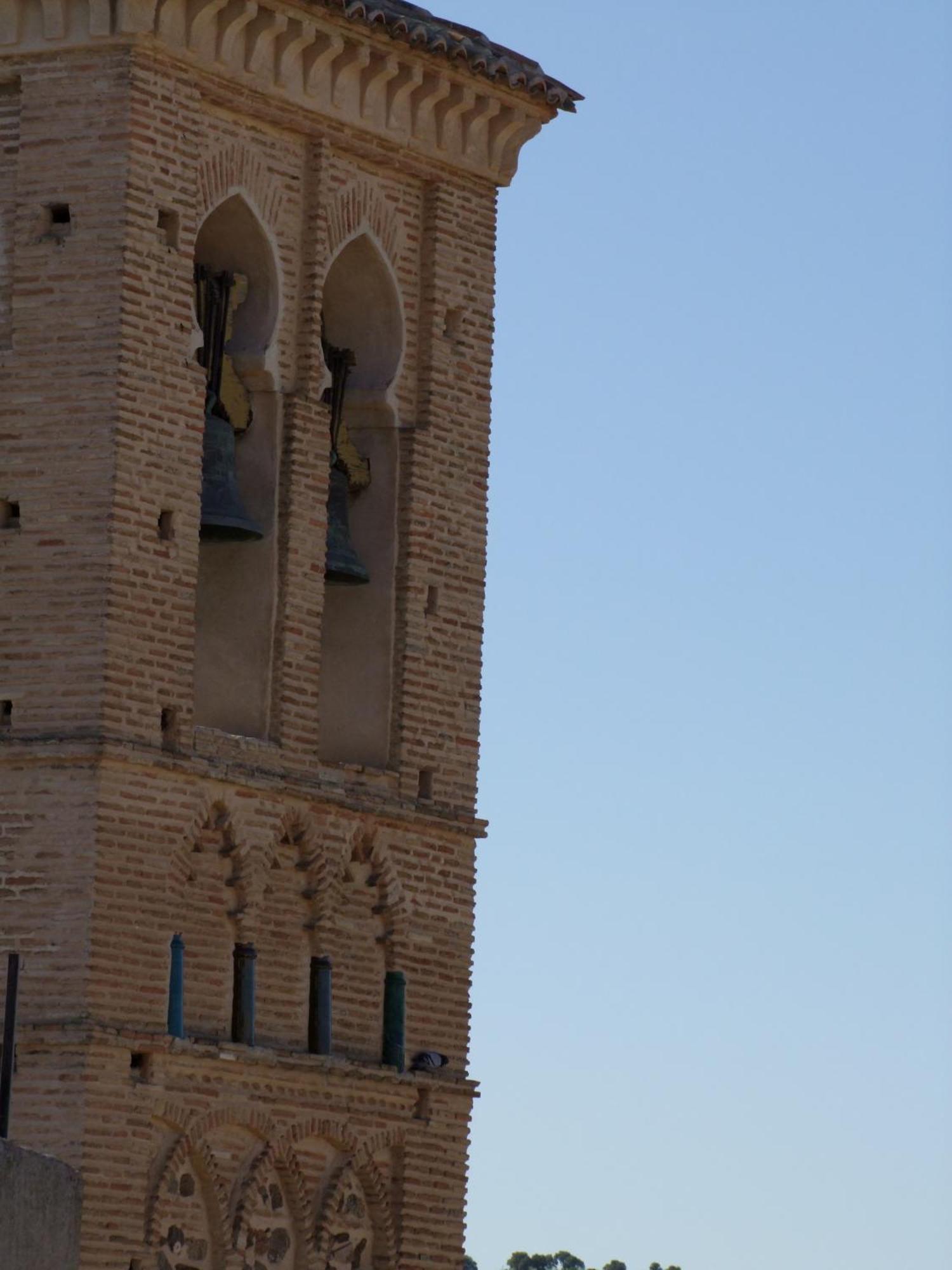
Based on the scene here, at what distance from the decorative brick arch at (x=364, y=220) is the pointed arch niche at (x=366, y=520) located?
6 centimetres

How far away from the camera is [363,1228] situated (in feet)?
86.3

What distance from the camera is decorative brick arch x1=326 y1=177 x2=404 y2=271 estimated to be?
26.9 meters

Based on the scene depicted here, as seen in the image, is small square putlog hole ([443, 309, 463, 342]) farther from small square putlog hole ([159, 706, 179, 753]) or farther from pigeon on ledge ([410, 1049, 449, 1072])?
pigeon on ledge ([410, 1049, 449, 1072])

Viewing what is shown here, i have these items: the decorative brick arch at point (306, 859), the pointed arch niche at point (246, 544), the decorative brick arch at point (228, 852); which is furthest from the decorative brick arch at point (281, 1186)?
the pointed arch niche at point (246, 544)

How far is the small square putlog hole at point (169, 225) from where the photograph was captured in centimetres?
2572

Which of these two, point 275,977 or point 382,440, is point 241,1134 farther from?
point 382,440

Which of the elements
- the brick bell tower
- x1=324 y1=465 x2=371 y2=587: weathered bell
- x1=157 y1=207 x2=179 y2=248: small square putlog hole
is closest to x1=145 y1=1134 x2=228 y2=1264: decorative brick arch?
the brick bell tower

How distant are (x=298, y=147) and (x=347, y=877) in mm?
3738

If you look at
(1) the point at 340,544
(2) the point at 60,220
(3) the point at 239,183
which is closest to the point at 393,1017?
(1) the point at 340,544

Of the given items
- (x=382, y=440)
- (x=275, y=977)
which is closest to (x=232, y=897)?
(x=275, y=977)

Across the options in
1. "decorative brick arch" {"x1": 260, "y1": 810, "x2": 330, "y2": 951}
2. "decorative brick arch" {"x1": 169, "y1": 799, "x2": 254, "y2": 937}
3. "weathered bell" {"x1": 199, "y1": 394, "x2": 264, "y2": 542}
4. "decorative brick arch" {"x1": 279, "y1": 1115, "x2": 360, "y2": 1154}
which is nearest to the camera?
"decorative brick arch" {"x1": 169, "y1": 799, "x2": 254, "y2": 937}

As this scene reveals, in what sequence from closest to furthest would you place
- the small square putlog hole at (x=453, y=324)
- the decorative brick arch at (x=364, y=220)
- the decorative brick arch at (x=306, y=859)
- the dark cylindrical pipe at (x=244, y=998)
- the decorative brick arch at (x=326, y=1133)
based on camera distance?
the dark cylindrical pipe at (x=244, y=998), the decorative brick arch at (x=326, y=1133), the decorative brick arch at (x=306, y=859), the decorative brick arch at (x=364, y=220), the small square putlog hole at (x=453, y=324)

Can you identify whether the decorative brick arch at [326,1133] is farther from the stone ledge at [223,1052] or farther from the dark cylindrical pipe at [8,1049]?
the dark cylindrical pipe at [8,1049]

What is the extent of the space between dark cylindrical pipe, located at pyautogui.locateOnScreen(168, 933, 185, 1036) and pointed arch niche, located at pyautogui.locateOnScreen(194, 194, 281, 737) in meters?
1.43
